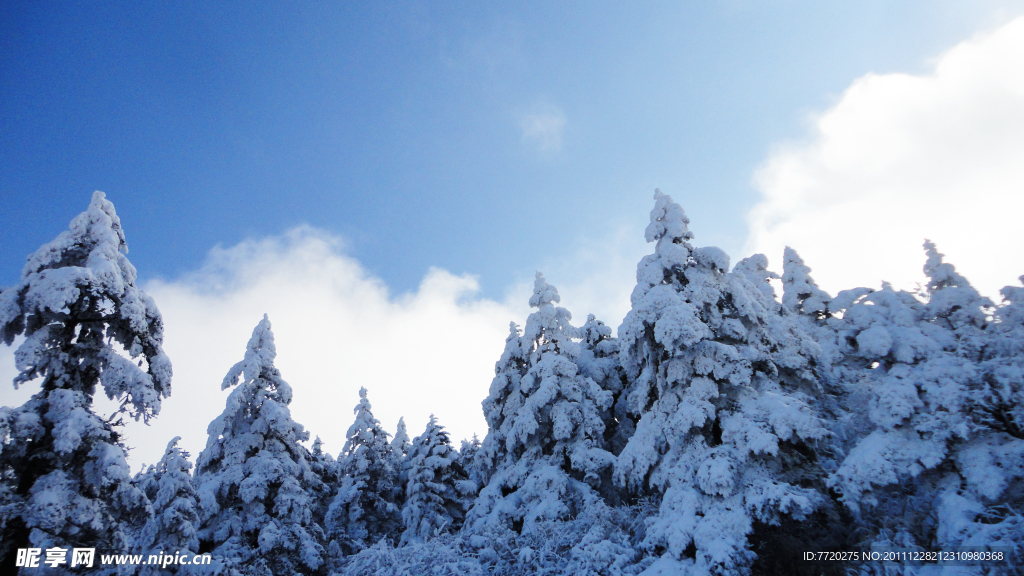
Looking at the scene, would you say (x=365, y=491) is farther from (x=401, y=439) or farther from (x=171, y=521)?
(x=171, y=521)

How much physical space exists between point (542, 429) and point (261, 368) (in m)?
14.3

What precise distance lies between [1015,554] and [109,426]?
2096cm

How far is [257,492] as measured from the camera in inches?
789

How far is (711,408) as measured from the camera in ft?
48.7

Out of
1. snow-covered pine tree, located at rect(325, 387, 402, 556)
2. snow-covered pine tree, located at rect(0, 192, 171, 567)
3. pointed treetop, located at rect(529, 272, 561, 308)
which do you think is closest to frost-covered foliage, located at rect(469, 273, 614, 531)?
pointed treetop, located at rect(529, 272, 561, 308)

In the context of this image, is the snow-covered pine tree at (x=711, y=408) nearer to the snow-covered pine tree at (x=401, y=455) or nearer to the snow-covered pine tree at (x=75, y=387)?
the snow-covered pine tree at (x=75, y=387)

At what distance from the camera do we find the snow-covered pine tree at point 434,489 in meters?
29.0

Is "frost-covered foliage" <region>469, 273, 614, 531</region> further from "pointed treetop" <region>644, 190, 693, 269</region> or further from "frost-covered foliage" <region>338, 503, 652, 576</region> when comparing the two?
"pointed treetop" <region>644, 190, 693, 269</region>

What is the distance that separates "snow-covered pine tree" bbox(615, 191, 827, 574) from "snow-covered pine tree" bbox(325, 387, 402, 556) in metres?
19.4

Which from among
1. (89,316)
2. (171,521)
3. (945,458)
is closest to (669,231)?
(945,458)

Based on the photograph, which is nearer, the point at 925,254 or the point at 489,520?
the point at 489,520

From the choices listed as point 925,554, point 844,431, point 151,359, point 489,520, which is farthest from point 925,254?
point 151,359

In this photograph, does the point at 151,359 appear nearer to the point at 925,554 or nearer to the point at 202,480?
the point at 202,480

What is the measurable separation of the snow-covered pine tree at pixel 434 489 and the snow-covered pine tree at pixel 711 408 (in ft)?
51.8
